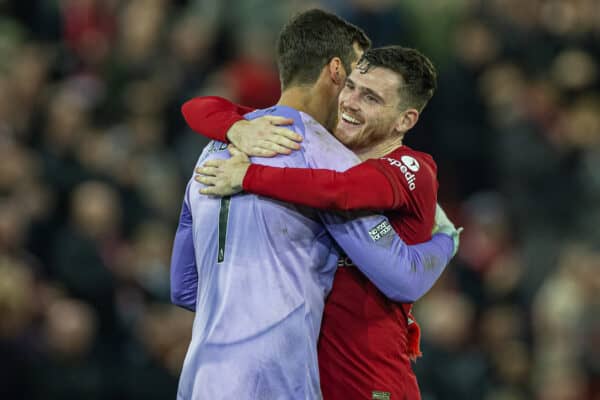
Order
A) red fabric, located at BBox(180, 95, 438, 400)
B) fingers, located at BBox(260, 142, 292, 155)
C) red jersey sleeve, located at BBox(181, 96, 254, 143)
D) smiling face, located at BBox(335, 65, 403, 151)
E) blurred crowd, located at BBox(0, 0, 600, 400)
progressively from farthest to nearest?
1. blurred crowd, located at BBox(0, 0, 600, 400)
2. smiling face, located at BBox(335, 65, 403, 151)
3. red jersey sleeve, located at BBox(181, 96, 254, 143)
4. red fabric, located at BBox(180, 95, 438, 400)
5. fingers, located at BBox(260, 142, 292, 155)

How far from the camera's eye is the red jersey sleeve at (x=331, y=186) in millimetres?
3826

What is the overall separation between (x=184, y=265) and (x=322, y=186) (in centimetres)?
79

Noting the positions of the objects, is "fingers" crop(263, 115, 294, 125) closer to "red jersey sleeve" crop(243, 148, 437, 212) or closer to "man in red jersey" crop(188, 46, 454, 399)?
"man in red jersey" crop(188, 46, 454, 399)

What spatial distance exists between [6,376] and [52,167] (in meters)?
2.08

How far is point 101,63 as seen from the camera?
403 inches

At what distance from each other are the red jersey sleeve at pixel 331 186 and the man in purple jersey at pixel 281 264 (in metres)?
0.07

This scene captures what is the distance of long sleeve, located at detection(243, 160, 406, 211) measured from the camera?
3.82 metres

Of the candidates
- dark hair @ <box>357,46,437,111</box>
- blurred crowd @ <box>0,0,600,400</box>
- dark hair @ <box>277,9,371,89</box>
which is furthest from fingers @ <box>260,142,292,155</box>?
blurred crowd @ <box>0,0,600,400</box>

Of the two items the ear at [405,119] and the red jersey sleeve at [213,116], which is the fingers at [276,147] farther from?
the ear at [405,119]

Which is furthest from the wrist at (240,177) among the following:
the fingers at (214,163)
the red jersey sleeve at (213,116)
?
the red jersey sleeve at (213,116)

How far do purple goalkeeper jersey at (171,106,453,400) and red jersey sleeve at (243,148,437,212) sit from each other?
2.8 inches

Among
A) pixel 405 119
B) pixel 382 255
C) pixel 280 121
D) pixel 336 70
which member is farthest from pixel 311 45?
pixel 382 255

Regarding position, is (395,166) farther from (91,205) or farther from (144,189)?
(144,189)

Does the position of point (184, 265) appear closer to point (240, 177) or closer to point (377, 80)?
point (240, 177)
